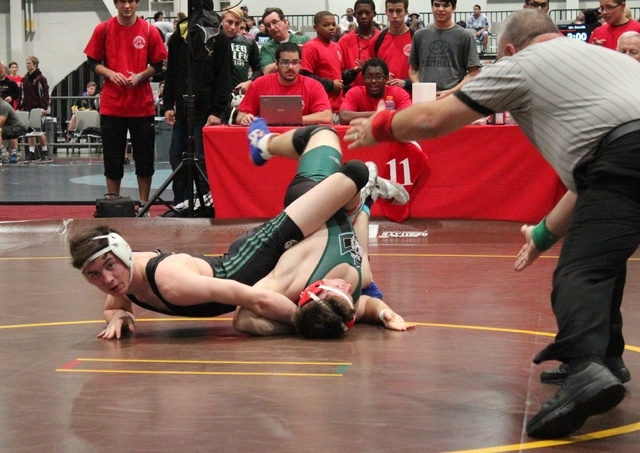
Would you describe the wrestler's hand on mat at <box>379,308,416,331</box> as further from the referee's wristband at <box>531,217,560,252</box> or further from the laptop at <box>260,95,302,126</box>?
the laptop at <box>260,95,302,126</box>

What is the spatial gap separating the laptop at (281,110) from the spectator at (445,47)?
Answer: 1.16 m

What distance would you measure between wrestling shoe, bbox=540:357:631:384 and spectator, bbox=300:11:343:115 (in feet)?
17.8

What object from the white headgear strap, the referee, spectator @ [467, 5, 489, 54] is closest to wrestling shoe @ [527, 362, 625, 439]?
the referee

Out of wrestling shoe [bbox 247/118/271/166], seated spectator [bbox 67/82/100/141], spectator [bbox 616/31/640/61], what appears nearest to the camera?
wrestling shoe [bbox 247/118/271/166]

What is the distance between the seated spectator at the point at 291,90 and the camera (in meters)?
7.89

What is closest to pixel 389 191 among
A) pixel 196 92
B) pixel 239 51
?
pixel 196 92

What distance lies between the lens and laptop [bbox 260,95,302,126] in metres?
7.60

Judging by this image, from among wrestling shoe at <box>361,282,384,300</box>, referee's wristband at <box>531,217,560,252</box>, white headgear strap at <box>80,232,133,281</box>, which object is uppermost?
referee's wristband at <box>531,217,560,252</box>

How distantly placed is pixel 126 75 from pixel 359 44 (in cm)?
209

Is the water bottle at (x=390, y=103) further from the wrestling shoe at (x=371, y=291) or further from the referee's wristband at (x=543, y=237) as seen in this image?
the referee's wristband at (x=543, y=237)

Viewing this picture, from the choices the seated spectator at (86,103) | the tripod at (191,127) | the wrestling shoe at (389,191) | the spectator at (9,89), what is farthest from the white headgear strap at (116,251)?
the spectator at (9,89)

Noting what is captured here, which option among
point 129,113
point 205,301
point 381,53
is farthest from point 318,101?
point 205,301

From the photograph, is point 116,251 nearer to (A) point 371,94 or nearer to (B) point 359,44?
(A) point 371,94

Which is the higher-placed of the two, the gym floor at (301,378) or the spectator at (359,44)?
the spectator at (359,44)
